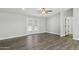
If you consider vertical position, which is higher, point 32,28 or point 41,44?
point 32,28

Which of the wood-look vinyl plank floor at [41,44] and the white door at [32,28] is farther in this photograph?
the white door at [32,28]

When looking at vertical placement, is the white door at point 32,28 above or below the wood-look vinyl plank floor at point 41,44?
above

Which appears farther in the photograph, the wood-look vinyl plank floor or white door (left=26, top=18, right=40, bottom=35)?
white door (left=26, top=18, right=40, bottom=35)

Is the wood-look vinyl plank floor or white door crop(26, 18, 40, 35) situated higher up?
white door crop(26, 18, 40, 35)
